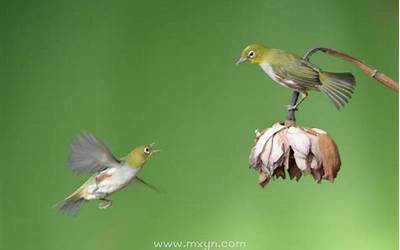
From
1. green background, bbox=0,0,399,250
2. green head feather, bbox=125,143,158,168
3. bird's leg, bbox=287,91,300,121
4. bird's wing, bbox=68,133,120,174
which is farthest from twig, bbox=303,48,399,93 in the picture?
bird's wing, bbox=68,133,120,174

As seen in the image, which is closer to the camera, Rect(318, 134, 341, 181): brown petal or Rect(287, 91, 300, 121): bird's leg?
Rect(318, 134, 341, 181): brown petal

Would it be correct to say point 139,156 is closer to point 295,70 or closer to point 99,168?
point 99,168

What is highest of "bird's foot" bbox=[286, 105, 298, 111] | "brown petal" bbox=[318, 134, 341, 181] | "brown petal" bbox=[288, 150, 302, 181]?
"bird's foot" bbox=[286, 105, 298, 111]

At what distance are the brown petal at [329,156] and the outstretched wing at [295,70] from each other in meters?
0.19

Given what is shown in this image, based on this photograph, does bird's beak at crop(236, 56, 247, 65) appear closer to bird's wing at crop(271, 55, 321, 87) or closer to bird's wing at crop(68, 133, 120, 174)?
bird's wing at crop(271, 55, 321, 87)

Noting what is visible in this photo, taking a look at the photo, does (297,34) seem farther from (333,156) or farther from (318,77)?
(333,156)

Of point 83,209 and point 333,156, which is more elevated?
point 333,156

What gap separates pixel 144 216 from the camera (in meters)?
2.11

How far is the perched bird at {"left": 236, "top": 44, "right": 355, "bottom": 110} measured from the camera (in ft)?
6.96

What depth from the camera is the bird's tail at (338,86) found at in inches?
84.7

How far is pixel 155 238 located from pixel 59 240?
305 mm

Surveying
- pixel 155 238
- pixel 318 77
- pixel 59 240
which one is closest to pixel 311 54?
pixel 318 77

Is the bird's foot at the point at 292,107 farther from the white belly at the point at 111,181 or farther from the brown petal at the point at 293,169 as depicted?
the white belly at the point at 111,181

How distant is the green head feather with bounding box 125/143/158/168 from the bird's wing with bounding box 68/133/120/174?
4 centimetres
